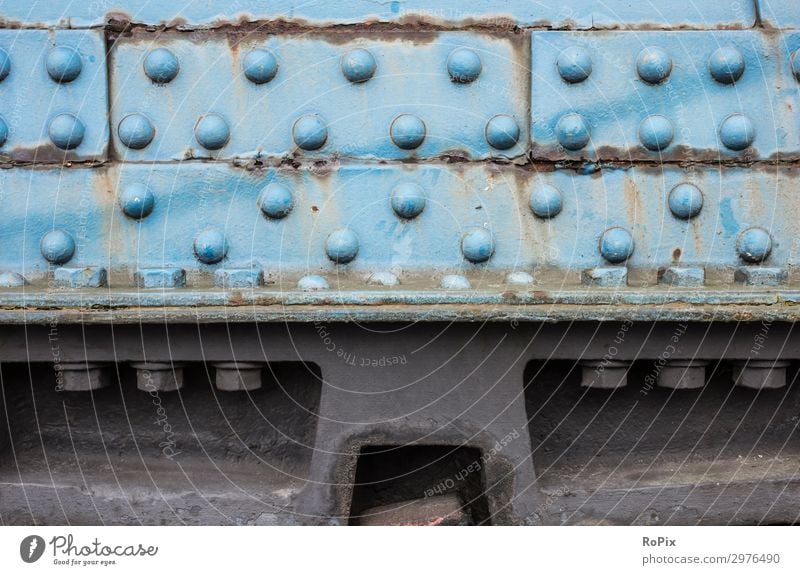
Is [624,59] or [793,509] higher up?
[624,59]

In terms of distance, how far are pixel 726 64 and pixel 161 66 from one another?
150 centimetres

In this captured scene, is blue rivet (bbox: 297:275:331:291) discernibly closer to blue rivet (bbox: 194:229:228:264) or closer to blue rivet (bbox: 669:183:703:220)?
blue rivet (bbox: 194:229:228:264)

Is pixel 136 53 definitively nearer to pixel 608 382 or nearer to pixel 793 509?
pixel 608 382

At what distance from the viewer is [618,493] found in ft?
9.00

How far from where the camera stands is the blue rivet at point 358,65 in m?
2.66

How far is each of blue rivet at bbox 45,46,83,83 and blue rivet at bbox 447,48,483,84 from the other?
39.4 inches

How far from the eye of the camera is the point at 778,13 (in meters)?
2.71

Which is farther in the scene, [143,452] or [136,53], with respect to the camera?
[143,452]

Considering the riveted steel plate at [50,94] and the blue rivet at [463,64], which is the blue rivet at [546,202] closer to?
the blue rivet at [463,64]

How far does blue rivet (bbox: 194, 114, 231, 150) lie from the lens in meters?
2.67

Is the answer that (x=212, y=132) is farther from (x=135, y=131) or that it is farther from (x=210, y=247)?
(x=210, y=247)
